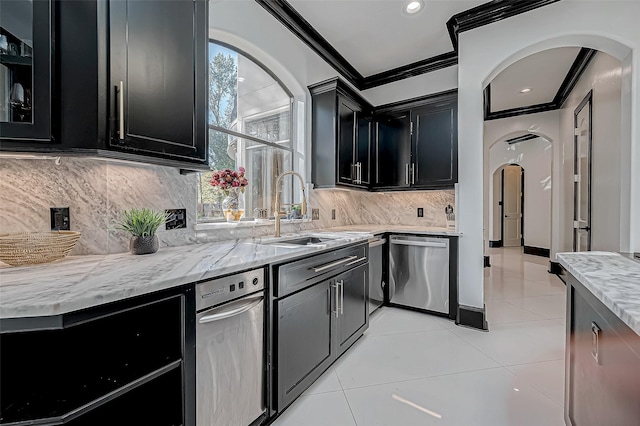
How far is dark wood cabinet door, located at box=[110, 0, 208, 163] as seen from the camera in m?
1.31

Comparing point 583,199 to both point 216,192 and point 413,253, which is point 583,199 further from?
point 216,192

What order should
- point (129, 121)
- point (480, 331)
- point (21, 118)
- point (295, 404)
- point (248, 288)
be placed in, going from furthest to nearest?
point (480, 331)
point (295, 404)
point (248, 288)
point (129, 121)
point (21, 118)

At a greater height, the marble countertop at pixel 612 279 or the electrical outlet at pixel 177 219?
the electrical outlet at pixel 177 219

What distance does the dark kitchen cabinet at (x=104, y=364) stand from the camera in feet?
2.96

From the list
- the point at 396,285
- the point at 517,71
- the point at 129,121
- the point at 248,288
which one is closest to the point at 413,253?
the point at 396,285

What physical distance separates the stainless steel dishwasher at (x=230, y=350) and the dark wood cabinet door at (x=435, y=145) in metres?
2.63

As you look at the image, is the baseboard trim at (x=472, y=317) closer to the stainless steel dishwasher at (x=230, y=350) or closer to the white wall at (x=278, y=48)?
the stainless steel dishwasher at (x=230, y=350)

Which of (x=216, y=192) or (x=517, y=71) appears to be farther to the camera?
(x=517, y=71)

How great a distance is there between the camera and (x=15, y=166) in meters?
1.38

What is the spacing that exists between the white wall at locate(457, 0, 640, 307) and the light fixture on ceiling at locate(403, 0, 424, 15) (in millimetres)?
601

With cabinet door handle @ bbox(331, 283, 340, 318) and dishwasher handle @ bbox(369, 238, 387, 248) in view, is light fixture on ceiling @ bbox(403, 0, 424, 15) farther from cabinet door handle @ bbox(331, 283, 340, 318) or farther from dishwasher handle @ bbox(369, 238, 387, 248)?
cabinet door handle @ bbox(331, 283, 340, 318)

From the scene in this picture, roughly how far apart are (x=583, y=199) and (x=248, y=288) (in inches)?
199

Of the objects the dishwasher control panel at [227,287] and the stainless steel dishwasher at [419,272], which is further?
the stainless steel dishwasher at [419,272]

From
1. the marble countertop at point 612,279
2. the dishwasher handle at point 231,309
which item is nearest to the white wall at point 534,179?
the marble countertop at point 612,279
